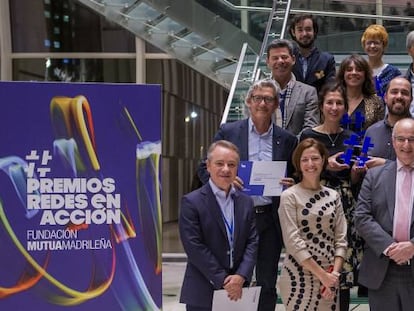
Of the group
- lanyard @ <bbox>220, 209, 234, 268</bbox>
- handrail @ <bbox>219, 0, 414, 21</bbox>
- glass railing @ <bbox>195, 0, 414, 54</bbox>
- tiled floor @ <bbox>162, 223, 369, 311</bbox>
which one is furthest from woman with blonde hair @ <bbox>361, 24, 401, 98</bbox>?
handrail @ <bbox>219, 0, 414, 21</bbox>

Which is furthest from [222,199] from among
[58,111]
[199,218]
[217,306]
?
[58,111]

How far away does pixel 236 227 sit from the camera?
3.56 meters

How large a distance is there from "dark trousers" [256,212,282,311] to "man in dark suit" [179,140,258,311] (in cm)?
43

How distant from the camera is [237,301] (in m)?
3.44

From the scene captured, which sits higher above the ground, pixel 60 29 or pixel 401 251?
pixel 60 29

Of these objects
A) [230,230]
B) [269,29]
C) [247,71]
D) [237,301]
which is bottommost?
[237,301]

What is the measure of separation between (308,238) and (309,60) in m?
1.73

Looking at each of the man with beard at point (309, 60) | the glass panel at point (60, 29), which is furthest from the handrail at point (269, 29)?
the glass panel at point (60, 29)

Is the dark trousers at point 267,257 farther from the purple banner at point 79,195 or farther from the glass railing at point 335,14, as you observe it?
the glass railing at point 335,14

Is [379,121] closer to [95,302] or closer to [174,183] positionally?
[95,302]

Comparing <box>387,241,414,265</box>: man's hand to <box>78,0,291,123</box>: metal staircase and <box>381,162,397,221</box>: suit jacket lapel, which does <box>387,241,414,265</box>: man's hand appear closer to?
<box>381,162,397,221</box>: suit jacket lapel

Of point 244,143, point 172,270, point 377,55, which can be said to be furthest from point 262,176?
point 172,270

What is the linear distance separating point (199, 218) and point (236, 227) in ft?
0.69

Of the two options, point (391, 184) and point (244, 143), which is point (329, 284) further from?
point (244, 143)
